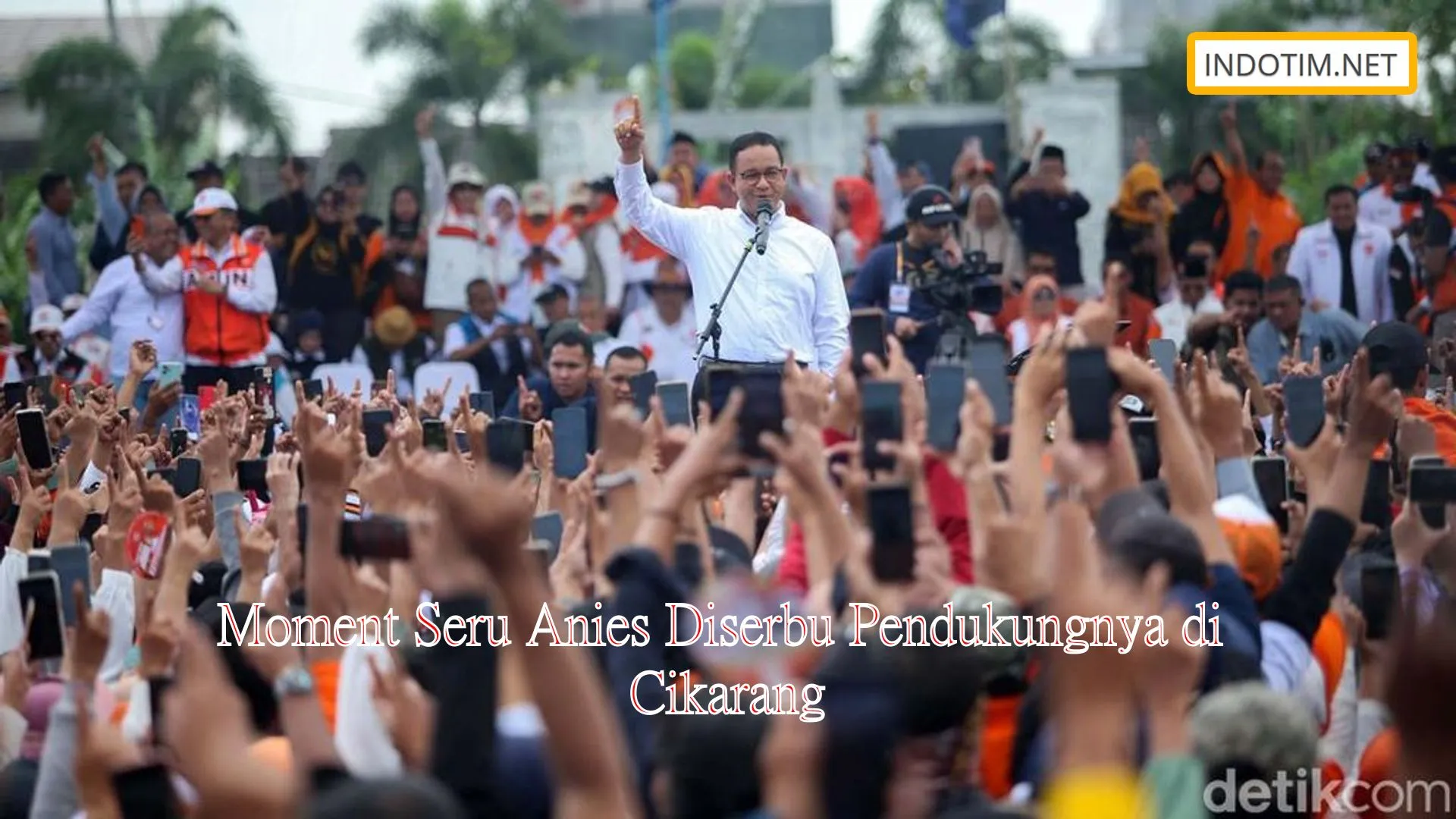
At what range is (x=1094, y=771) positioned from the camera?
3891 millimetres

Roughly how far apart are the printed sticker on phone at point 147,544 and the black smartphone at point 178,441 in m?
2.48

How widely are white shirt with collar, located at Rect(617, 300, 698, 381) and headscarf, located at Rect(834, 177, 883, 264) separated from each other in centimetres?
244

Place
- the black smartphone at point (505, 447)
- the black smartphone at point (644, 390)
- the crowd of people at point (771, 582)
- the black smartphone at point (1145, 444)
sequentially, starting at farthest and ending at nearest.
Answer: the black smartphone at point (644, 390) → the black smartphone at point (505, 447) → the black smartphone at point (1145, 444) → the crowd of people at point (771, 582)

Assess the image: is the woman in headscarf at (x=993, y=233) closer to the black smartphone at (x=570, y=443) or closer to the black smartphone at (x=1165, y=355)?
the black smartphone at (x=1165, y=355)

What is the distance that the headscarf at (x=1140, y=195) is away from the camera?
54.7 ft

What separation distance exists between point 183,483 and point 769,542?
222 cm

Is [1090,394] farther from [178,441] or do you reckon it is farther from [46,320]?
[46,320]

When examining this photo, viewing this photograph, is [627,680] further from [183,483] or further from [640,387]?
[183,483]

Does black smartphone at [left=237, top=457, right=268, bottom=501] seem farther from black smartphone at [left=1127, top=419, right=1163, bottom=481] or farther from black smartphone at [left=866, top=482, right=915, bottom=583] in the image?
black smartphone at [left=866, top=482, right=915, bottom=583]

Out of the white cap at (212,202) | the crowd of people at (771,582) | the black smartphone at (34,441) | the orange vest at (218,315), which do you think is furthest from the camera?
the orange vest at (218,315)

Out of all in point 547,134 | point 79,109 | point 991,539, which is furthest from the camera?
point 547,134

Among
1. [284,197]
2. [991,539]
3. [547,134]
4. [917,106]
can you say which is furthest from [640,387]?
[917,106]

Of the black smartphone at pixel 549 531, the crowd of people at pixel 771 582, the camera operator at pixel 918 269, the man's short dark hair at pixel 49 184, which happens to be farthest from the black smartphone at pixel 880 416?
the man's short dark hair at pixel 49 184

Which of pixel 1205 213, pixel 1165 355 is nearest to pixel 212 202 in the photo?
pixel 1205 213
